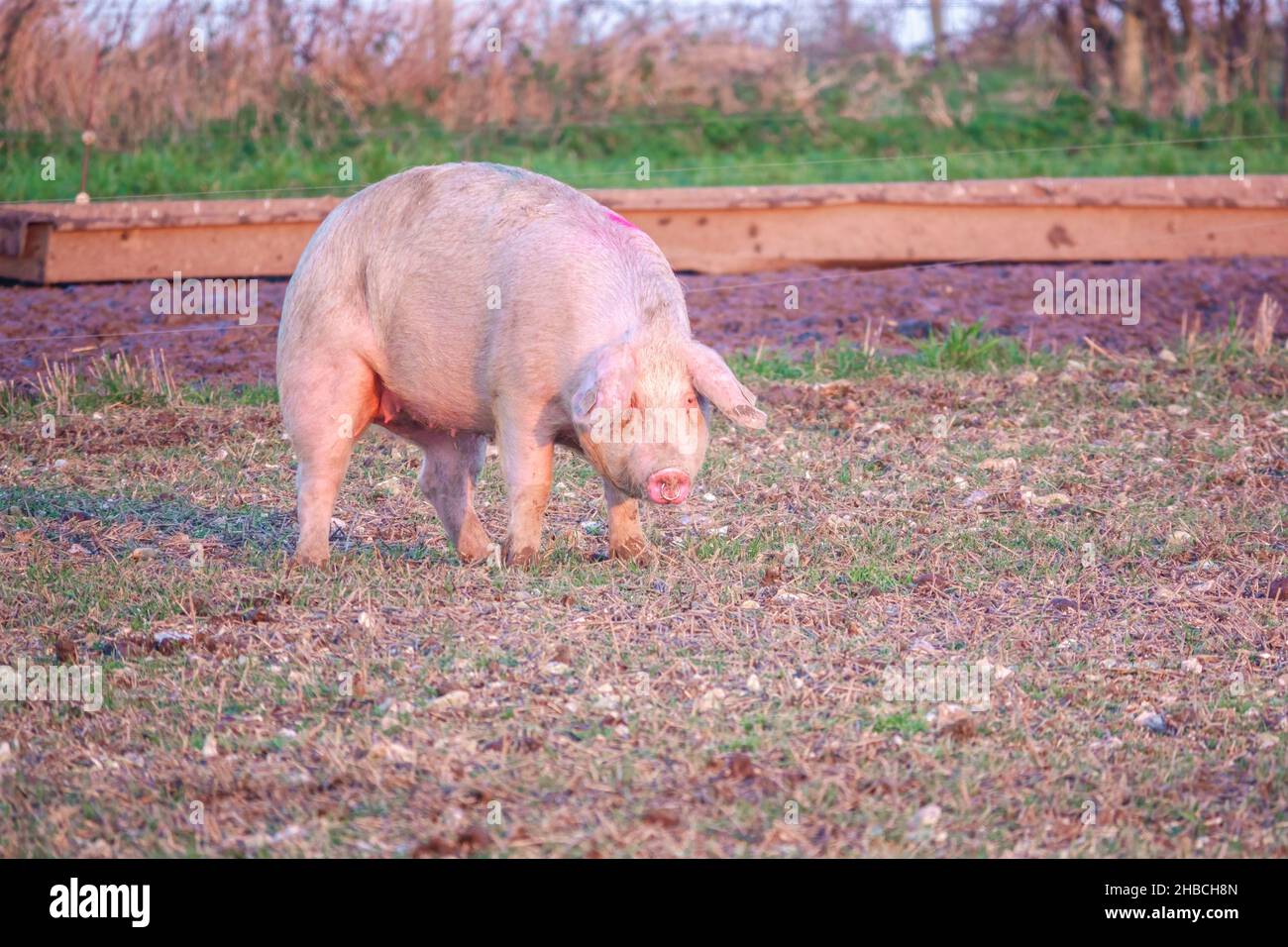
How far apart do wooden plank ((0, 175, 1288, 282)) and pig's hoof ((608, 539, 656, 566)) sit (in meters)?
4.46

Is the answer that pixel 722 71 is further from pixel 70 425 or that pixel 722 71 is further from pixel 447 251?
pixel 447 251

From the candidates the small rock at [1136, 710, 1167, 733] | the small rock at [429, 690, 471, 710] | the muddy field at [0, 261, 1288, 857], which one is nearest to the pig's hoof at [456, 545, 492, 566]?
the muddy field at [0, 261, 1288, 857]

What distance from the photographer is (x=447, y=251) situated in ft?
16.9

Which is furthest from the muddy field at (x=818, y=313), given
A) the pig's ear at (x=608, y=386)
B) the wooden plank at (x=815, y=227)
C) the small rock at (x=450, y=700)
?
the small rock at (x=450, y=700)

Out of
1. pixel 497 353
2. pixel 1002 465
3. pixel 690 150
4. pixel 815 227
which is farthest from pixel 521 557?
pixel 690 150

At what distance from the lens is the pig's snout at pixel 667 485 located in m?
4.66

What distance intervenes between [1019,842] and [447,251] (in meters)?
2.82

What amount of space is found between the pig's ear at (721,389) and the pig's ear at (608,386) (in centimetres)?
20

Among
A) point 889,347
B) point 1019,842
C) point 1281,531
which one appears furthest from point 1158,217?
point 1019,842

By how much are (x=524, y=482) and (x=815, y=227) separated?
5.36m

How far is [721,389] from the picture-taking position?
465cm

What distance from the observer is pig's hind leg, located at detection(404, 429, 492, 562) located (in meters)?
5.52

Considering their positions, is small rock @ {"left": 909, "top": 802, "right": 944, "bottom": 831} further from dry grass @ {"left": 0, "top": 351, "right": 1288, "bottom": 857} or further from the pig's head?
the pig's head

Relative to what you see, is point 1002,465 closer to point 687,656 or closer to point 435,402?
point 435,402
